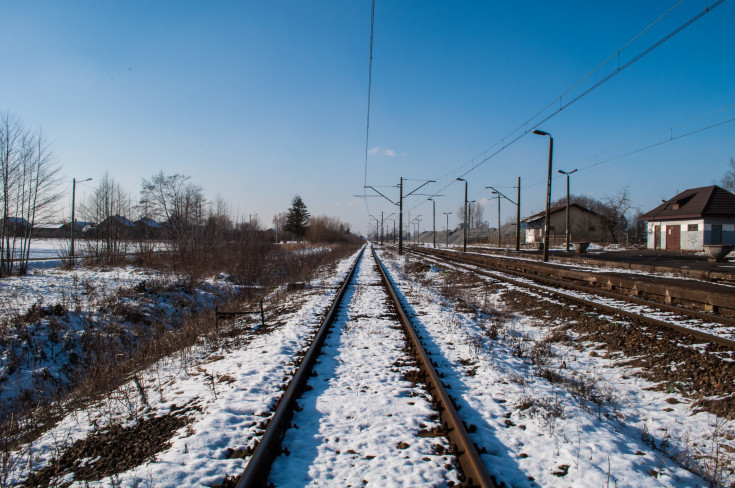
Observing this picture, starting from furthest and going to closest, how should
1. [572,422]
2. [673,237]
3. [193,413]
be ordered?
[673,237]
[193,413]
[572,422]

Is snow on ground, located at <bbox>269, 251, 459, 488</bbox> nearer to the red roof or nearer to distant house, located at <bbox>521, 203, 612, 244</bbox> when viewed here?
the red roof

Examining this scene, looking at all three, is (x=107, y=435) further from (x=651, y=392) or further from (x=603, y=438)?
(x=651, y=392)

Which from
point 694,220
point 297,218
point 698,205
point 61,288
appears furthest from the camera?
point 297,218

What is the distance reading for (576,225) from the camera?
202 feet

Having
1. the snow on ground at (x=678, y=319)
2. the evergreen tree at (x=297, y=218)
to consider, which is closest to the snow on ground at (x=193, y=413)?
the snow on ground at (x=678, y=319)

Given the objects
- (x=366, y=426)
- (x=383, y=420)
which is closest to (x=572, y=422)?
(x=383, y=420)

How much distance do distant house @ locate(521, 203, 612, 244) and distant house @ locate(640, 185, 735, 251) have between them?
20404mm

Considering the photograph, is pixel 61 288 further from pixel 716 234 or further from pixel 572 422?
pixel 716 234

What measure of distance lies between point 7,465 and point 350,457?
3.14 metres

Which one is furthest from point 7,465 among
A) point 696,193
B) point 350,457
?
point 696,193

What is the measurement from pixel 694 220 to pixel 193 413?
142 ft

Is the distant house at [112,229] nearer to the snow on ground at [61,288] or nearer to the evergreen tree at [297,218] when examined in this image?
the snow on ground at [61,288]

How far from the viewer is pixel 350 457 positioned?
3271mm

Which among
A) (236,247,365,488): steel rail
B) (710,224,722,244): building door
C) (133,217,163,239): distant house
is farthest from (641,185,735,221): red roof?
(133,217,163,239): distant house
